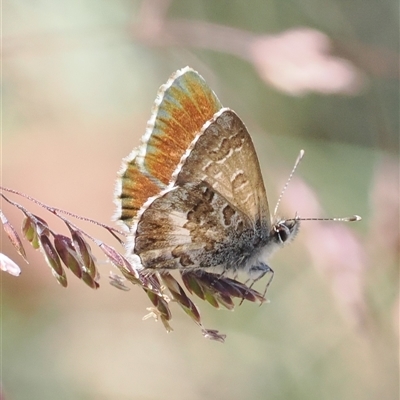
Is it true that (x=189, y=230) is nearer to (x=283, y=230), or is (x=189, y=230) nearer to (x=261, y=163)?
(x=283, y=230)

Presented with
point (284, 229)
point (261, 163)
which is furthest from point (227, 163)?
point (261, 163)

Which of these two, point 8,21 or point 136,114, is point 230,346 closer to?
point 136,114

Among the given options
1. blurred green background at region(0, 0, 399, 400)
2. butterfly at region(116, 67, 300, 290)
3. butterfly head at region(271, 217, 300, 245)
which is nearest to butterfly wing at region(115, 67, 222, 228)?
butterfly at region(116, 67, 300, 290)

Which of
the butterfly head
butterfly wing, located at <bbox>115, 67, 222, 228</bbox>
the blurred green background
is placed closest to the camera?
butterfly wing, located at <bbox>115, 67, 222, 228</bbox>

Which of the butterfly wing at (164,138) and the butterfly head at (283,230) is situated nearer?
the butterfly wing at (164,138)

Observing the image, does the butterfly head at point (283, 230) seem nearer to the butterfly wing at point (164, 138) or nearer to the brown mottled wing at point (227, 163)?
the brown mottled wing at point (227, 163)

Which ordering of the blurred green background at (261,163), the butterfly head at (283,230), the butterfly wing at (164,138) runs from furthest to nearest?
the blurred green background at (261,163), the butterfly head at (283,230), the butterfly wing at (164,138)

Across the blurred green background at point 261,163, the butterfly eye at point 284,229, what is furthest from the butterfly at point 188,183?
the blurred green background at point 261,163

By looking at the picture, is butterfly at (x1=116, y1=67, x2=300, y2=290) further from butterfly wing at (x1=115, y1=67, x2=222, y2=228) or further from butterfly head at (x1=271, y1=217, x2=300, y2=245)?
butterfly head at (x1=271, y1=217, x2=300, y2=245)

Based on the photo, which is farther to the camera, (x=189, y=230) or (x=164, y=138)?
(x=189, y=230)
